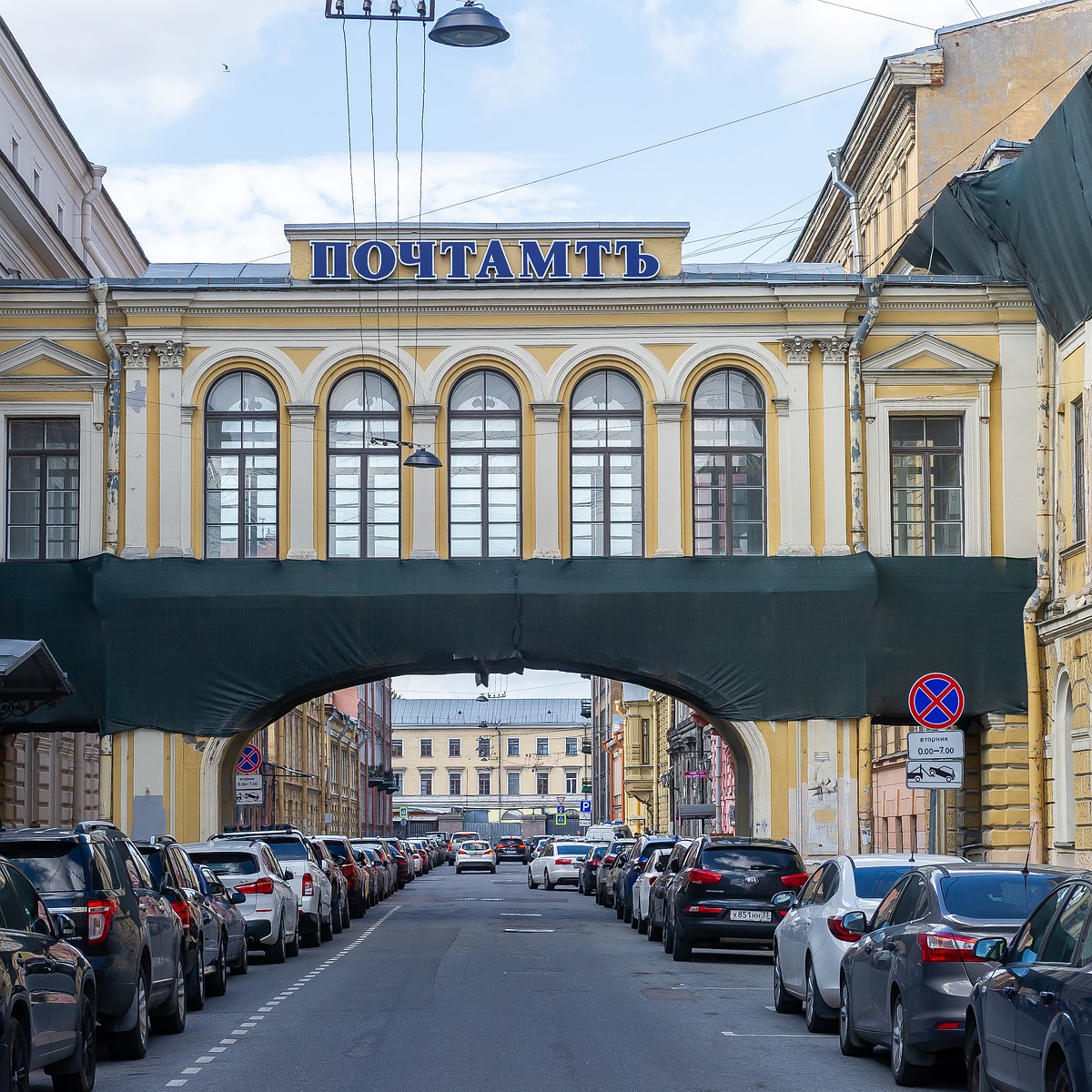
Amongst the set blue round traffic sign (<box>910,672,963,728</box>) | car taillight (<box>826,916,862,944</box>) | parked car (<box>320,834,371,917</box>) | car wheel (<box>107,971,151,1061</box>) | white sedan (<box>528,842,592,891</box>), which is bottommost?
white sedan (<box>528,842,592,891</box>)

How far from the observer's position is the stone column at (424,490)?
33.8 meters

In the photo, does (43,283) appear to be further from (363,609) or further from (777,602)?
(777,602)

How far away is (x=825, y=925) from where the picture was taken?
15734 mm

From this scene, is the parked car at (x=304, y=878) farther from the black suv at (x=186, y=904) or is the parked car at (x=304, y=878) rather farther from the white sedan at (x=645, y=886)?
the black suv at (x=186, y=904)

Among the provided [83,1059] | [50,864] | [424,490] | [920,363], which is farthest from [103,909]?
[920,363]

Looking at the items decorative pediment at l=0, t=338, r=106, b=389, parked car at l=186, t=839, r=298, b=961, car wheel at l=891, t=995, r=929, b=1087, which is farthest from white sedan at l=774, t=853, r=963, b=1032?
decorative pediment at l=0, t=338, r=106, b=389

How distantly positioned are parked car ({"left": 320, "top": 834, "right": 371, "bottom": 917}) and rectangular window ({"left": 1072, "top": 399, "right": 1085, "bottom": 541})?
598 inches

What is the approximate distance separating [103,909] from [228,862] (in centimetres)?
1050

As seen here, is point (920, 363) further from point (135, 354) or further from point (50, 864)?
point (50, 864)

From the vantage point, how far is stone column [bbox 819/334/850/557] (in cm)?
3338

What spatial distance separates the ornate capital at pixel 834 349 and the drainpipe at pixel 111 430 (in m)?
12.1

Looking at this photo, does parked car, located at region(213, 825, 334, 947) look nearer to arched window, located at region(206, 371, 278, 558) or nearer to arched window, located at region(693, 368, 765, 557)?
arched window, located at region(206, 371, 278, 558)

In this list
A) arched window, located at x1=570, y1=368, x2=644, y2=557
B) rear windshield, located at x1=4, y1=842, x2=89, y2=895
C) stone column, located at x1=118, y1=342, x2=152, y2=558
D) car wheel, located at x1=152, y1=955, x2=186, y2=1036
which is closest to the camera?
rear windshield, located at x1=4, y1=842, x2=89, y2=895

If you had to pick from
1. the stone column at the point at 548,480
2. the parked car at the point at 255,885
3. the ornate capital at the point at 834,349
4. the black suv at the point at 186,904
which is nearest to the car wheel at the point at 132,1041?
the black suv at the point at 186,904
